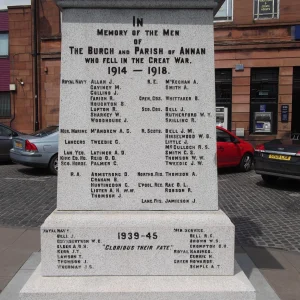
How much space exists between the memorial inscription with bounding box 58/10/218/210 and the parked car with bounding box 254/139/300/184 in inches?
267

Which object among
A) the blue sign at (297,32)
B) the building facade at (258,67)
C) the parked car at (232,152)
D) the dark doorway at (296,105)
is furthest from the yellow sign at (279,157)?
the blue sign at (297,32)

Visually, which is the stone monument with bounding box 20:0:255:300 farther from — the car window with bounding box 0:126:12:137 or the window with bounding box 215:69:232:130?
the window with bounding box 215:69:232:130

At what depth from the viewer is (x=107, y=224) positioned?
3.29 metres

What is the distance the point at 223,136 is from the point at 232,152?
0.63 meters

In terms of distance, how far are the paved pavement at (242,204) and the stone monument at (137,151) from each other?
2.70 m

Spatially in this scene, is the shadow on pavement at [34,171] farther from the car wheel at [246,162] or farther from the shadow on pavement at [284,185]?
the shadow on pavement at [284,185]

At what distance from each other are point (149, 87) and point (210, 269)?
5.32 feet

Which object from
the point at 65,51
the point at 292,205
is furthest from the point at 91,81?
the point at 292,205

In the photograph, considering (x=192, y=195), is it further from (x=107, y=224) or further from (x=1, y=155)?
(x=1, y=155)

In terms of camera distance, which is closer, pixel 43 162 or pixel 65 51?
pixel 65 51

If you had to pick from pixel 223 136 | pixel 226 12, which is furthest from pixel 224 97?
pixel 223 136

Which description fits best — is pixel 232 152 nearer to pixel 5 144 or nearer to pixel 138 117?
pixel 5 144

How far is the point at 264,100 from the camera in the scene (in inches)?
754

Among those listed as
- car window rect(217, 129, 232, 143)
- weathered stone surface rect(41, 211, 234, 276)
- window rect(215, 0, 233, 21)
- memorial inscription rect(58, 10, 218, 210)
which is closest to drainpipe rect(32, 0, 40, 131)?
Answer: window rect(215, 0, 233, 21)
